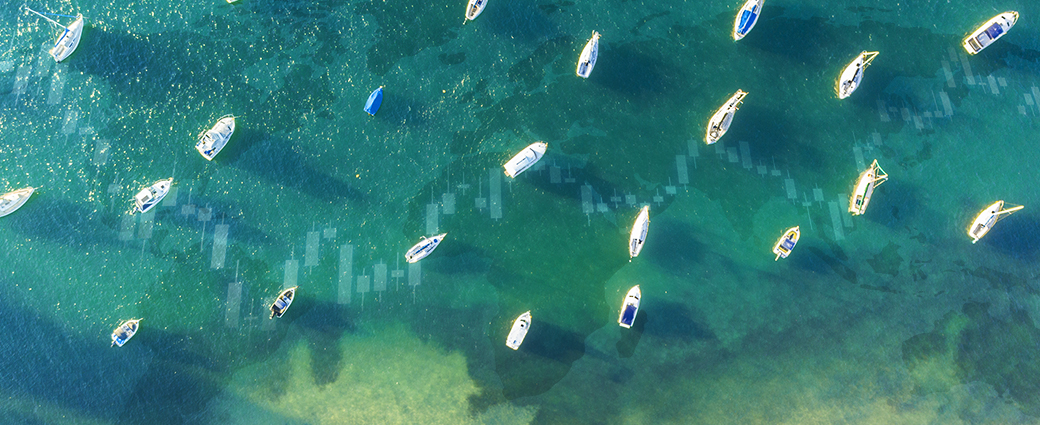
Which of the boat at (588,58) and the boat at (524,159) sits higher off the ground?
the boat at (588,58)

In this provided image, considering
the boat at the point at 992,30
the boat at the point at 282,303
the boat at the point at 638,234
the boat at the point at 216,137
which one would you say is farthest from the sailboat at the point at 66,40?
the boat at the point at 992,30

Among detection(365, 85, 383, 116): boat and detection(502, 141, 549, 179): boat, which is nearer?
detection(502, 141, 549, 179): boat

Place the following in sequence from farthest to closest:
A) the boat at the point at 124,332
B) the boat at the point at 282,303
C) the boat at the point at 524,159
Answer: the boat at the point at 524,159 → the boat at the point at 282,303 → the boat at the point at 124,332

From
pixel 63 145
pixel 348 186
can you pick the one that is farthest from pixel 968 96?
pixel 63 145

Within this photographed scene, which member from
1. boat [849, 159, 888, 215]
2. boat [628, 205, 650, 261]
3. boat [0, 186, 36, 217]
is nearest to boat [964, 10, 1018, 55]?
boat [849, 159, 888, 215]

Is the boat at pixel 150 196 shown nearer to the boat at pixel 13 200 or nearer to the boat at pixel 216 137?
the boat at pixel 216 137

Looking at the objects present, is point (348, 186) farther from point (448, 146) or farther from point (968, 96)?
point (968, 96)

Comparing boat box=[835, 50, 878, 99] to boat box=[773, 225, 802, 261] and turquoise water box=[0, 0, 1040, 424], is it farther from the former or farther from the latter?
boat box=[773, 225, 802, 261]
